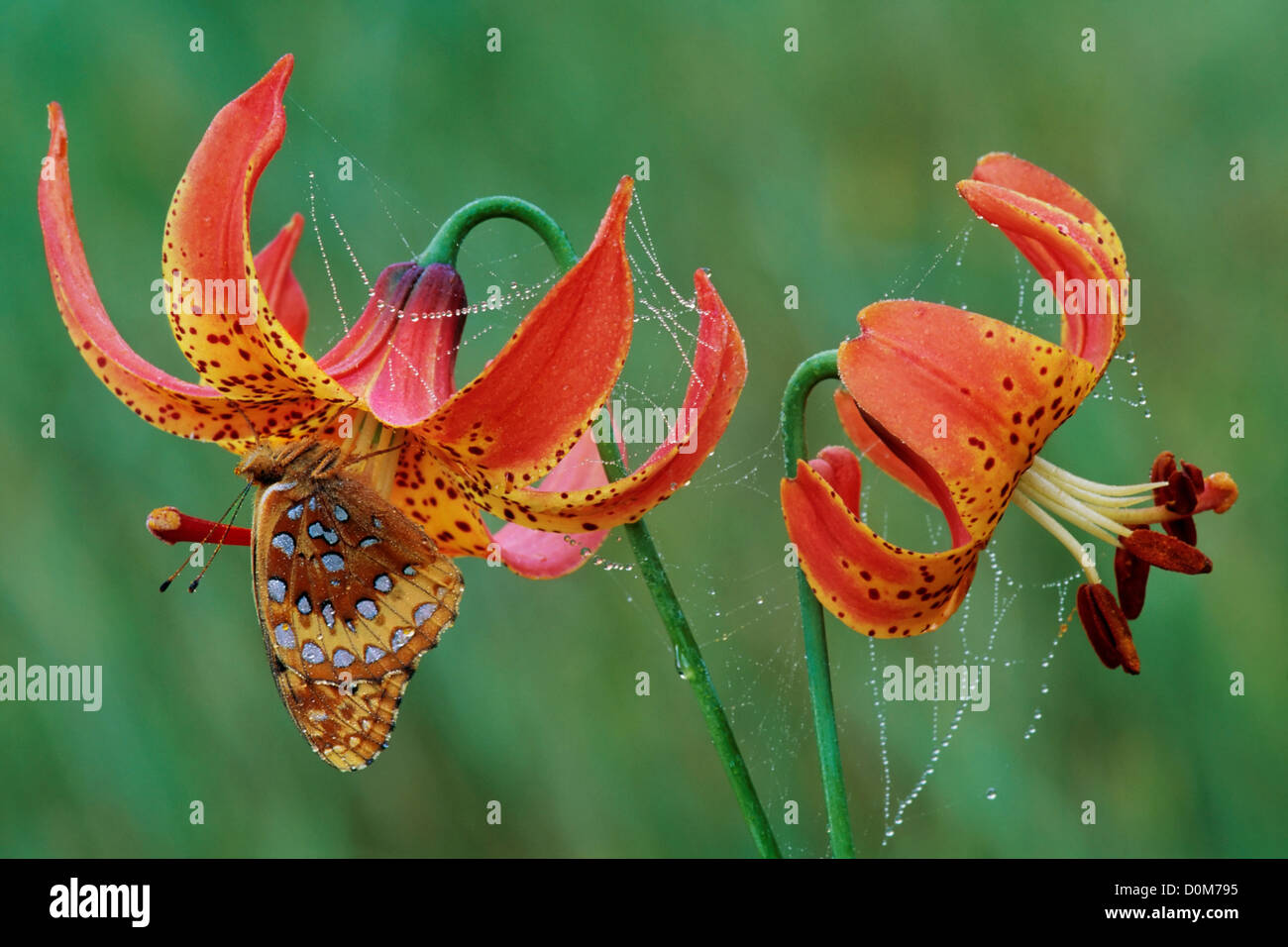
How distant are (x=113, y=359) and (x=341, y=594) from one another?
1.03ft

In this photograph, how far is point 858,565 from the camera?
1.13 meters

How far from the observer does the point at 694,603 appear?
251 cm

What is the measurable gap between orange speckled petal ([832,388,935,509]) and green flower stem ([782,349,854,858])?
0.18m

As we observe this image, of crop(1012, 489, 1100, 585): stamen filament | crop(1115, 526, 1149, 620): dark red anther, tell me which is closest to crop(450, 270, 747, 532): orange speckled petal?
crop(1012, 489, 1100, 585): stamen filament

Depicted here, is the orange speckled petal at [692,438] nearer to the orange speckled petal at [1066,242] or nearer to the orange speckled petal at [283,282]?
the orange speckled petal at [1066,242]

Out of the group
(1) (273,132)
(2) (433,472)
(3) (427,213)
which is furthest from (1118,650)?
(3) (427,213)

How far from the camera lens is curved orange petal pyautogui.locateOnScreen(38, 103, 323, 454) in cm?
124

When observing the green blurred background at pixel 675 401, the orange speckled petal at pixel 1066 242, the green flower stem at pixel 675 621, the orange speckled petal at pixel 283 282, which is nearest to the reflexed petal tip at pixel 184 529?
the orange speckled petal at pixel 283 282

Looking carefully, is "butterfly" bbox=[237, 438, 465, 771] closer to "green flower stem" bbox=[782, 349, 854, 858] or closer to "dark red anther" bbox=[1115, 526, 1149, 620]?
"green flower stem" bbox=[782, 349, 854, 858]

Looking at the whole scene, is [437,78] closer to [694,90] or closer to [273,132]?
[694,90]

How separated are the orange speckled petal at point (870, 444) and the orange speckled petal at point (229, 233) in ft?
1.77
